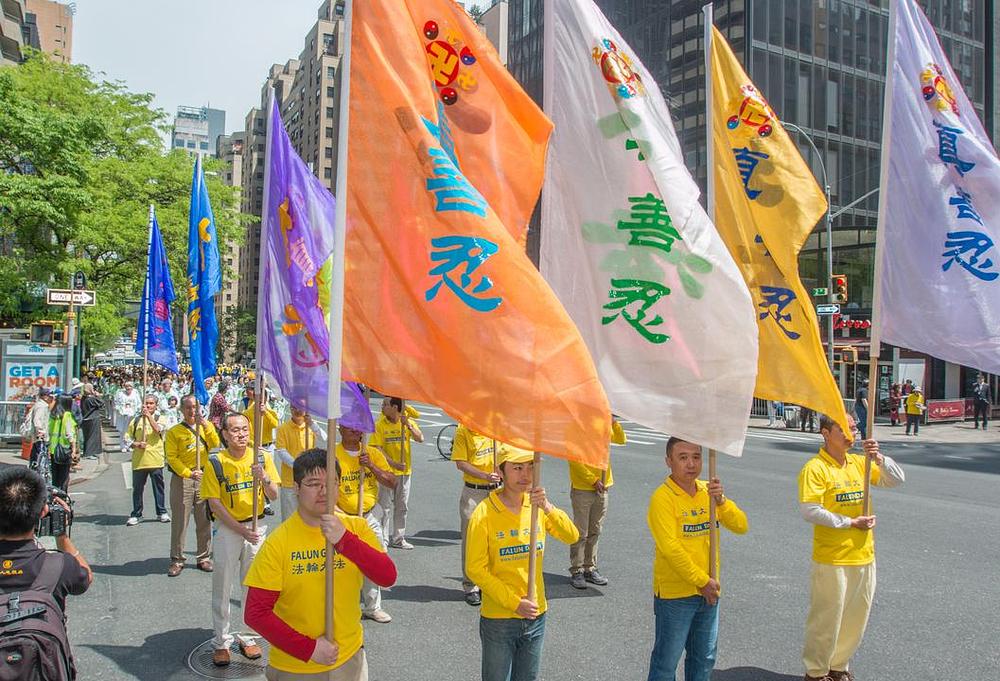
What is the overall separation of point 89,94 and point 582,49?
90.0 ft

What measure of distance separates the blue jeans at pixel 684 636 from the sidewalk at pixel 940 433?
2259cm

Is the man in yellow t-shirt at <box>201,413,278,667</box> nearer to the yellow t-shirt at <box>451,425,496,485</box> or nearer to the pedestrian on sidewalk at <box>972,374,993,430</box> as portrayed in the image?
the yellow t-shirt at <box>451,425,496,485</box>

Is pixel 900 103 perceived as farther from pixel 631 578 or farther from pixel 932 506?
pixel 932 506

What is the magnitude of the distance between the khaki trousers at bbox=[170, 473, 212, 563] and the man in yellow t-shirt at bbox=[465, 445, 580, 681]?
16.6ft

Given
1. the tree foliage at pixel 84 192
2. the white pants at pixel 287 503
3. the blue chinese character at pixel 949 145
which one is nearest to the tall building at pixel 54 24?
the tree foliage at pixel 84 192

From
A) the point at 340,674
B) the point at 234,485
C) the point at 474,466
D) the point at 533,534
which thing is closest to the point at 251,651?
the point at 234,485

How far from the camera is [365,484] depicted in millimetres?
7227

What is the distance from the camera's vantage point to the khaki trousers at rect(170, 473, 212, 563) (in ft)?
27.3

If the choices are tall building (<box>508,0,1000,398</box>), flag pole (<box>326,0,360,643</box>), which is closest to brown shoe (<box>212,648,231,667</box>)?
flag pole (<box>326,0,360,643</box>)

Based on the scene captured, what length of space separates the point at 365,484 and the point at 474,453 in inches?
55.2

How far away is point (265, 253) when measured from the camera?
5719 millimetres

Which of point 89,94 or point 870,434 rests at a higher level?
point 89,94

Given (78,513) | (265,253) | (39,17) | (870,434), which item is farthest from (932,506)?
Result: (39,17)

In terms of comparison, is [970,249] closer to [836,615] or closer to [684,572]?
[836,615]
